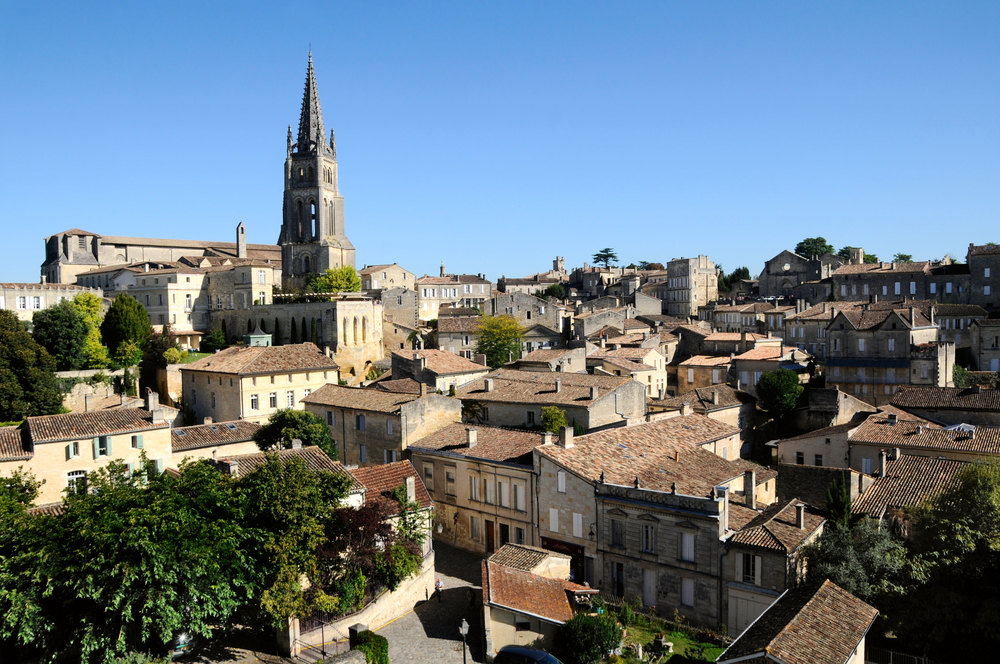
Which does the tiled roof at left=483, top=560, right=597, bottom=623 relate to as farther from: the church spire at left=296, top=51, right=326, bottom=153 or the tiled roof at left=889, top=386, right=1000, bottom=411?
the church spire at left=296, top=51, right=326, bottom=153

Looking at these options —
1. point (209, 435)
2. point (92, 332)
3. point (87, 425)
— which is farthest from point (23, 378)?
point (87, 425)

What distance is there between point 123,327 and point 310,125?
119ft

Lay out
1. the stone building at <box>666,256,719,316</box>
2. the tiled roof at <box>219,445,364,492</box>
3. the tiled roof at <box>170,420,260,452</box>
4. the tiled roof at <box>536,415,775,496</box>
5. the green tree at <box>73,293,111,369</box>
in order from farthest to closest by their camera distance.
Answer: the stone building at <box>666,256,719,316</box>, the green tree at <box>73,293,111,369</box>, the tiled roof at <box>170,420,260,452</box>, the tiled roof at <box>219,445,364,492</box>, the tiled roof at <box>536,415,775,496</box>

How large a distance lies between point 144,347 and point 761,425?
162ft

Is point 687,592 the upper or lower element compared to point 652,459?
lower

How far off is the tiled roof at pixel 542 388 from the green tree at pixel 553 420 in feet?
3.01

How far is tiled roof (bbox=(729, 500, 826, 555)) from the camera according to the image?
76.7 ft

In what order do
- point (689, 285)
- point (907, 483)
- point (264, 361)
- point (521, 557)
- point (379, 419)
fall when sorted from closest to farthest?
point (521, 557), point (907, 483), point (379, 419), point (264, 361), point (689, 285)

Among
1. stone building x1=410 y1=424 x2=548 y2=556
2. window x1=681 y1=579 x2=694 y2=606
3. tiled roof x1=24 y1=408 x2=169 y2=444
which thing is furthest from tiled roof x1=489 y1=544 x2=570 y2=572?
tiled roof x1=24 y1=408 x2=169 y2=444

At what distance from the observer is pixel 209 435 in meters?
39.2

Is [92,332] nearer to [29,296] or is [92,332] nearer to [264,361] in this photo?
[29,296]

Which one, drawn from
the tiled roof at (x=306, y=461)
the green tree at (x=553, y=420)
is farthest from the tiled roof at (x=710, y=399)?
the tiled roof at (x=306, y=461)

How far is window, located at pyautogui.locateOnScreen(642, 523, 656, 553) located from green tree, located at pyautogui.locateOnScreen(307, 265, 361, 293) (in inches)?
2168

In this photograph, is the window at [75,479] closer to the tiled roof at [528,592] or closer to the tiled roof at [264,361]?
the tiled roof at [264,361]
